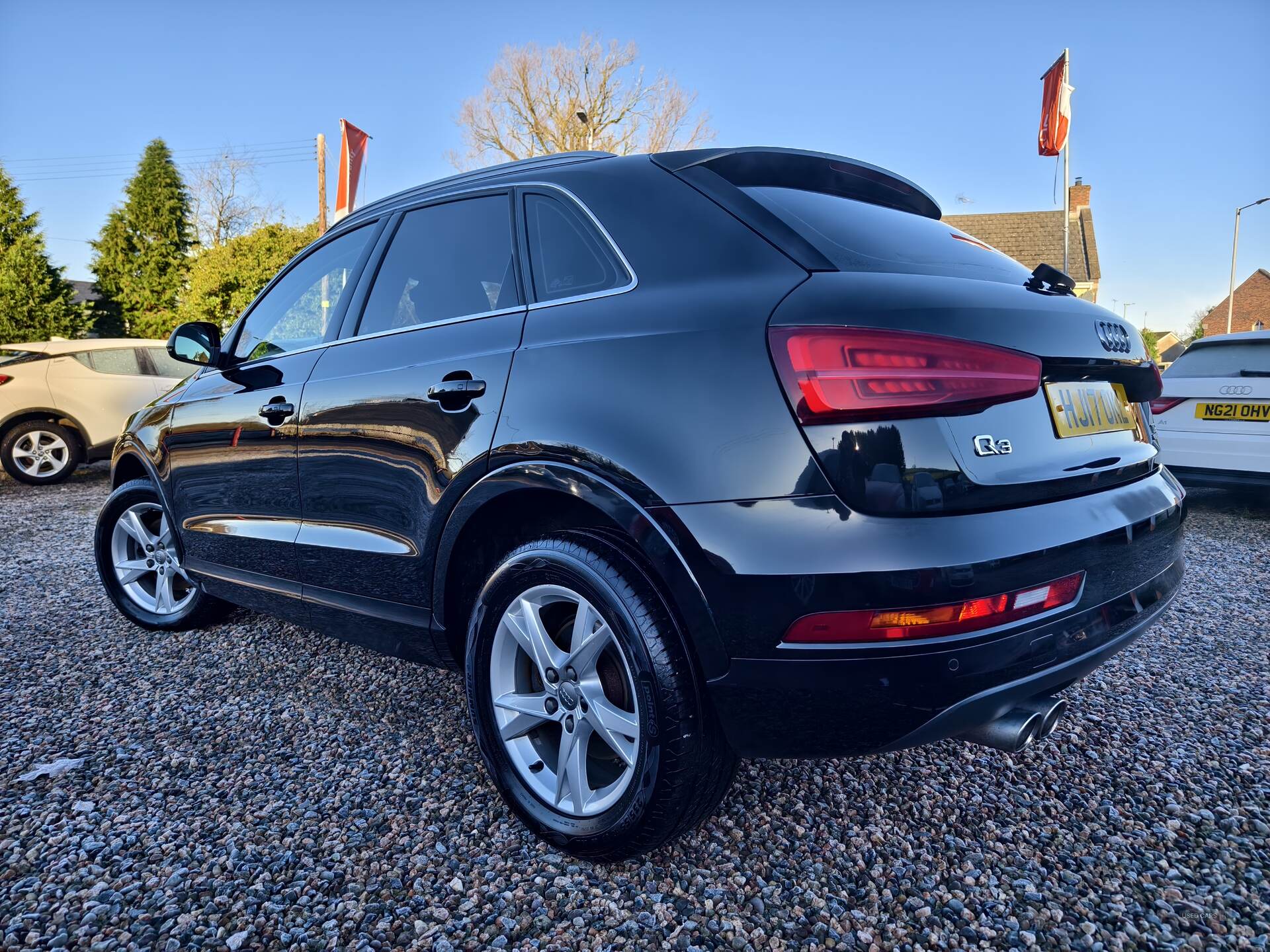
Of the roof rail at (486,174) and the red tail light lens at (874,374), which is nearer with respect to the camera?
the red tail light lens at (874,374)

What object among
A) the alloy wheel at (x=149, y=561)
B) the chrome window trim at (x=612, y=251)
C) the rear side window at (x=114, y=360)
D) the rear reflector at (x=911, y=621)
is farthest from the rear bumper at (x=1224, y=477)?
the rear side window at (x=114, y=360)

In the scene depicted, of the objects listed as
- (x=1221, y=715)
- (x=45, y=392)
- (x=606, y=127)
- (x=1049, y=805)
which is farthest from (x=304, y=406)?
(x=606, y=127)

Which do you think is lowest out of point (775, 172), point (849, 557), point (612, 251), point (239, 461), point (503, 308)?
point (849, 557)

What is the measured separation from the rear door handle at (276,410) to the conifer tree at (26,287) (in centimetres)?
2473

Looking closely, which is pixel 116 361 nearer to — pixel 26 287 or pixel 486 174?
pixel 486 174

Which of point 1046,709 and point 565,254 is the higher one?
point 565,254

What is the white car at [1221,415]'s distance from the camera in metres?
5.74

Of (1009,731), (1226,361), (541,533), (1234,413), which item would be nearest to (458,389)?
(541,533)

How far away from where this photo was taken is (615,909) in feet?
5.91

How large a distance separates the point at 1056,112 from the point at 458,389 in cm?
1949

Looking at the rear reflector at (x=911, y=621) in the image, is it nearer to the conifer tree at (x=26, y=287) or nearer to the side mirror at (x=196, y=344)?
the side mirror at (x=196, y=344)

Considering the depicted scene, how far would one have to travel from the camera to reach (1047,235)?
110ft

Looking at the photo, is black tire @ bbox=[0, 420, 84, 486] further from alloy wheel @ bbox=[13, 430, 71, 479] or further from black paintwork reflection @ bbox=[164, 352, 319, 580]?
black paintwork reflection @ bbox=[164, 352, 319, 580]

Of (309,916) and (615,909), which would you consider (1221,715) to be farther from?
(309,916)
